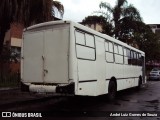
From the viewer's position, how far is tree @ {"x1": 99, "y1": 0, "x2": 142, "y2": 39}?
3397 centimetres

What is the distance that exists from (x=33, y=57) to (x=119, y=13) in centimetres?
2408

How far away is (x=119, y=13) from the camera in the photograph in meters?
34.5

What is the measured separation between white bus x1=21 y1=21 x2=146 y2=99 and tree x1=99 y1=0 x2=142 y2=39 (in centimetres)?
2106

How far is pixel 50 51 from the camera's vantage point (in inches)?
442

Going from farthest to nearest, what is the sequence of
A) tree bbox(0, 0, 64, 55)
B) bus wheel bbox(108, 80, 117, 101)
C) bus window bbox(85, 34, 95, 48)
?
tree bbox(0, 0, 64, 55) → bus wheel bbox(108, 80, 117, 101) → bus window bbox(85, 34, 95, 48)

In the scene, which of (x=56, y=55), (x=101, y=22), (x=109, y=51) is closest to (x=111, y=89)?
(x=109, y=51)

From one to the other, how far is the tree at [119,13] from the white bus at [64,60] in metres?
21.1

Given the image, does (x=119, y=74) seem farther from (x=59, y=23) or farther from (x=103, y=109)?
(x=59, y=23)

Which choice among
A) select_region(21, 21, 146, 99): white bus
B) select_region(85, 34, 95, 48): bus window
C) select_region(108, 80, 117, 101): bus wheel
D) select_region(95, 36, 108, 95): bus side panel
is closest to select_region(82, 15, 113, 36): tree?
select_region(108, 80, 117, 101): bus wheel

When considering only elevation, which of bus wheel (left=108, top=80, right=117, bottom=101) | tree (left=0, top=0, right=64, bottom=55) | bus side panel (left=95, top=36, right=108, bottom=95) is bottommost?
bus wheel (left=108, top=80, right=117, bottom=101)

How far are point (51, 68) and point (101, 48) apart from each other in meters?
2.82

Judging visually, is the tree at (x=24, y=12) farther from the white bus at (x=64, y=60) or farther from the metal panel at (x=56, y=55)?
the metal panel at (x=56, y=55)

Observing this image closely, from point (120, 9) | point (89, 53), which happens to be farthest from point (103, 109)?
point (120, 9)

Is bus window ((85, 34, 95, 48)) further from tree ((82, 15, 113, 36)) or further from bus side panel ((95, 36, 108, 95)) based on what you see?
tree ((82, 15, 113, 36))
